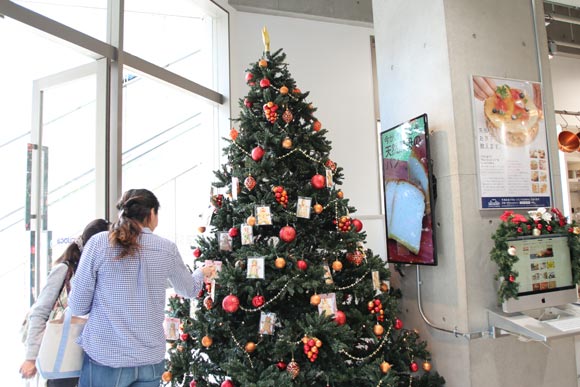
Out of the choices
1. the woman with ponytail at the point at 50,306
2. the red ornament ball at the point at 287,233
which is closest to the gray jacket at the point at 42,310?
the woman with ponytail at the point at 50,306

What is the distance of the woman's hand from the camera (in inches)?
67.7

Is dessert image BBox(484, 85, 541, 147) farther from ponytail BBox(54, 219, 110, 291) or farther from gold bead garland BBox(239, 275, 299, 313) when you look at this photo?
ponytail BBox(54, 219, 110, 291)

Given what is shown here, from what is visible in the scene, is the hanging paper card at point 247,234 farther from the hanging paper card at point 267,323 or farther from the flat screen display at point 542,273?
the flat screen display at point 542,273

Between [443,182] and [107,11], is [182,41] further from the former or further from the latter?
[443,182]

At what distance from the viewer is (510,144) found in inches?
96.5

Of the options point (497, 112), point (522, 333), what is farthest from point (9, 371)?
point (497, 112)

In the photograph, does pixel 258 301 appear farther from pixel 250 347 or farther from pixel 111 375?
pixel 111 375

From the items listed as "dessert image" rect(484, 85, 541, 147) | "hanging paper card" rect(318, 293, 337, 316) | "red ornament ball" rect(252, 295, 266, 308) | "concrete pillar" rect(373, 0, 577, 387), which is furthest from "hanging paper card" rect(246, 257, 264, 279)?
"dessert image" rect(484, 85, 541, 147)

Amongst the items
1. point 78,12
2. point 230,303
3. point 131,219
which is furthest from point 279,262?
point 78,12

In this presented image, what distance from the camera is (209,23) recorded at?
430 cm

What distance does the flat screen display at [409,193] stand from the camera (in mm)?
2404

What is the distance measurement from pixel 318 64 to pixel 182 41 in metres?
1.48

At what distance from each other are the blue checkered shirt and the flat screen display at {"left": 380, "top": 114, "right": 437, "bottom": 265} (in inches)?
62.2

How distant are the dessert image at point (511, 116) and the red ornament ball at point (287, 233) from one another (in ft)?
4.48
